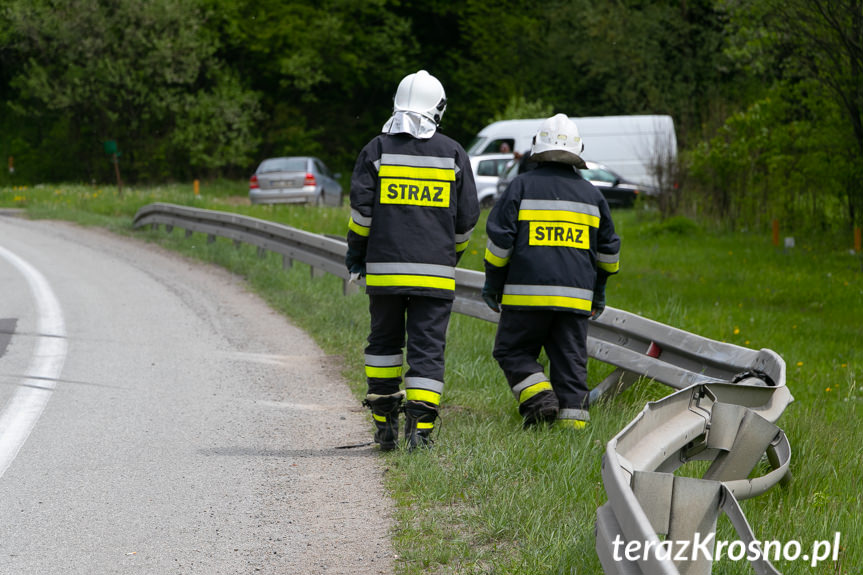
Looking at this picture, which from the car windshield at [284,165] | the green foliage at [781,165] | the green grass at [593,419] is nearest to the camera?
the green grass at [593,419]

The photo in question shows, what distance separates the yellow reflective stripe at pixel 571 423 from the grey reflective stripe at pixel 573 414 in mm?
26

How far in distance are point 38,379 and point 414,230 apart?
349cm

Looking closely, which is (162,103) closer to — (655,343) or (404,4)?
(404,4)

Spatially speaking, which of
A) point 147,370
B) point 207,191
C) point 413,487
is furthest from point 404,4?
point 413,487

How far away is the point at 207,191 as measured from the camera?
36562 millimetres

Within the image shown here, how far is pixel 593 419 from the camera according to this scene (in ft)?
20.5

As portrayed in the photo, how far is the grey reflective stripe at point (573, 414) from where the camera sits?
612 cm

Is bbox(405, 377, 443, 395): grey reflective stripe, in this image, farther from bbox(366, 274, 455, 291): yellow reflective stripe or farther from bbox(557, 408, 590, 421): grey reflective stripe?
bbox(557, 408, 590, 421): grey reflective stripe

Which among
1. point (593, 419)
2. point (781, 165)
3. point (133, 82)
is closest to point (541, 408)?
point (593, 419)

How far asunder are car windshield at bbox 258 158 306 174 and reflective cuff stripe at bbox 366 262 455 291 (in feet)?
69.3

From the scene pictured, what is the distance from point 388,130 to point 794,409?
10.6ft

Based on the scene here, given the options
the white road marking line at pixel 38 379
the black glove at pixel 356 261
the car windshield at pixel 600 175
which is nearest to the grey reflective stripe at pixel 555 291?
the black glove at pixel 356 261

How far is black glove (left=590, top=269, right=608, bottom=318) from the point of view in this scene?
247 inches

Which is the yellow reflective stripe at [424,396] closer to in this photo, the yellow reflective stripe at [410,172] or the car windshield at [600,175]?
the yellow reflective stripe at [410,172]
